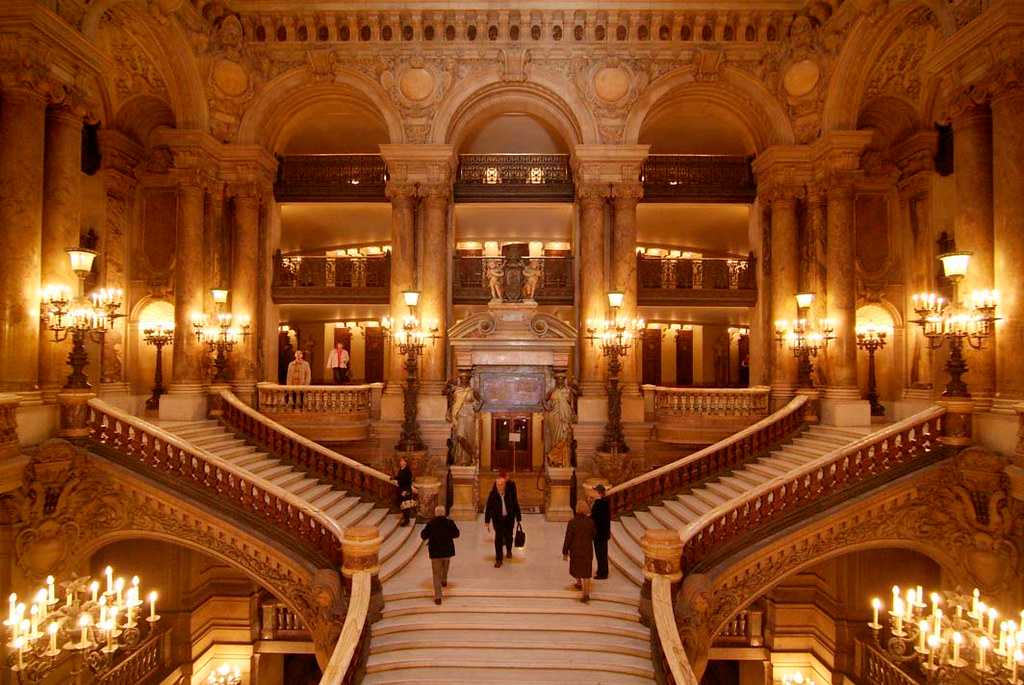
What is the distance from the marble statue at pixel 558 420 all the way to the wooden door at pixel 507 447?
5905 mm

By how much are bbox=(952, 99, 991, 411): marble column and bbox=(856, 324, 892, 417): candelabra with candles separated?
5.19 meters

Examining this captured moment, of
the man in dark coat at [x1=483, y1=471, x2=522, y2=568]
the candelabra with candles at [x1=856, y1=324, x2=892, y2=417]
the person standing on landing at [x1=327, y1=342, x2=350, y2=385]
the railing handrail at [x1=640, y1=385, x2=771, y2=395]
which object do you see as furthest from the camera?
the person standing on landing at [x1=327, y1=342, x2=350, y2=385]

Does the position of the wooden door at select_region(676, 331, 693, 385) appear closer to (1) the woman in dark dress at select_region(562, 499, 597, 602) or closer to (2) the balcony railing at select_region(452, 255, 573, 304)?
(2) the balcony railing at select_region(452, 255, 573, 304)

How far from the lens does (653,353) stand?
22422mm

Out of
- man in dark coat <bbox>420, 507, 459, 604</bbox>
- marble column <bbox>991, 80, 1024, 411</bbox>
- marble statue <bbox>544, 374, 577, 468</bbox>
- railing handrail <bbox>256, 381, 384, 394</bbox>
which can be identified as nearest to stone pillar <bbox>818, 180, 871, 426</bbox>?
marble column <bbox>991, 80, 1024, 411</bbox>

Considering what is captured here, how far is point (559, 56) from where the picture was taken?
15.5m

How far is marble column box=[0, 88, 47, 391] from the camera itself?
9.36 metres

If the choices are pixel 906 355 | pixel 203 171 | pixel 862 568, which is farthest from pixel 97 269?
pixel 906 355

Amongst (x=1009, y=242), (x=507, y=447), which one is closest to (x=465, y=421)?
(x=507, y=447)

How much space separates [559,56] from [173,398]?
40.8ft

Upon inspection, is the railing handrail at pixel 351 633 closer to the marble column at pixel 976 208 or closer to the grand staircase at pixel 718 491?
the grand staircase at pixel 718 491

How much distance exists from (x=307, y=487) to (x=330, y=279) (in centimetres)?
685

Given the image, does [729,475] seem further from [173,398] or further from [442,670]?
[173,398]

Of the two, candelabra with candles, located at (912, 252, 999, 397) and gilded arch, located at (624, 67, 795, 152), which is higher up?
gilded arch, located at (624, 67, 795, 152)
